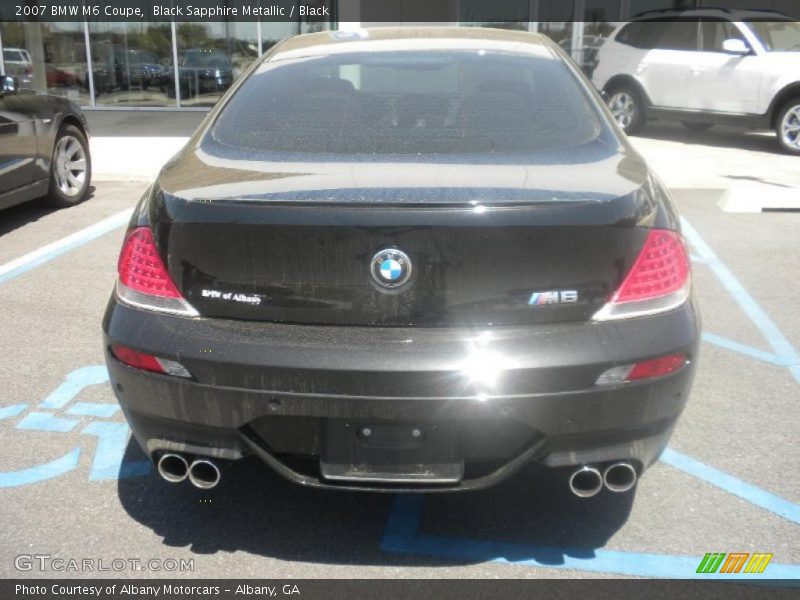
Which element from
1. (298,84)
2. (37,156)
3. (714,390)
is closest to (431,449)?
(298,84)

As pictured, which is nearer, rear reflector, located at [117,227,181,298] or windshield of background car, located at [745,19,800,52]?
rear reflector, located at [117,227,181,298]

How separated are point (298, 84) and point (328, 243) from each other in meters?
1.25

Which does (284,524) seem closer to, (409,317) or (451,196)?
(409,317)

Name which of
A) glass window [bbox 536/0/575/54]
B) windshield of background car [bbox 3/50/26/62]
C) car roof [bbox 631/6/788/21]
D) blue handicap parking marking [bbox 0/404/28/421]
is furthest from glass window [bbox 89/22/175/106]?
blue handicap parking marking [bbox 0/404/28/421]

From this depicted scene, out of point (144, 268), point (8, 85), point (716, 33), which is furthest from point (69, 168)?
point (716, 33)

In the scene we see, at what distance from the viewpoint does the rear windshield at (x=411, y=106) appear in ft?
9.36

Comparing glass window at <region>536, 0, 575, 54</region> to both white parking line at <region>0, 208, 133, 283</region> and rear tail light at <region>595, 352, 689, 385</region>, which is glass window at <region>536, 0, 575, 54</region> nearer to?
white parking line at <region>0, 208, 133, 283</region>

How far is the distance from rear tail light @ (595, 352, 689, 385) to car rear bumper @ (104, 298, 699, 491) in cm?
2

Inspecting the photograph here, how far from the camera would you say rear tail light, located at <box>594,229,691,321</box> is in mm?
2363

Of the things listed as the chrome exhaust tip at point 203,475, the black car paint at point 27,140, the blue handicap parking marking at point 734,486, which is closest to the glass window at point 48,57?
the black car paint at point 27,140

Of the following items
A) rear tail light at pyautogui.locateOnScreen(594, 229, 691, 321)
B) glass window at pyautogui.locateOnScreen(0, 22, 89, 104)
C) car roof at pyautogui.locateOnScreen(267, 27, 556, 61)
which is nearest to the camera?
rear tail light at pyautogui.locateOnScreen(594, 229, 691, 321)

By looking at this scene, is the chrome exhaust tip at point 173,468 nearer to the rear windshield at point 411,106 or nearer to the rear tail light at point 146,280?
the rear tail light at point 146,280

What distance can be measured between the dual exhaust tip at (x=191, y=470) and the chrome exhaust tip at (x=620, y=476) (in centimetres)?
119
